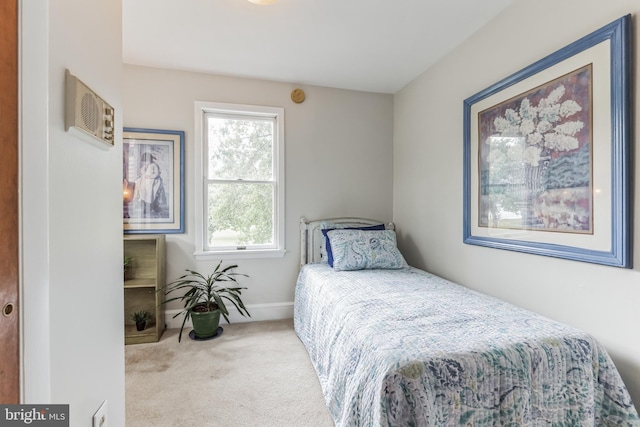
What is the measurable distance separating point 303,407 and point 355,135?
8.49ft

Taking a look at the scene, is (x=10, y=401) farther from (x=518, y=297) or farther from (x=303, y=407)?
(x=518, y=297)

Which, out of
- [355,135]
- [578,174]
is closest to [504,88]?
[578,174]

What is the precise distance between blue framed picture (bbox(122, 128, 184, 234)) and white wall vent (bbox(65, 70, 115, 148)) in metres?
1.96

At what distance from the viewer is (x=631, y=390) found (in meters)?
1.40

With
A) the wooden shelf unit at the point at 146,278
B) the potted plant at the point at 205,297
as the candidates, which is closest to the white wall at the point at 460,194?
the potted plant at the point at 205,297

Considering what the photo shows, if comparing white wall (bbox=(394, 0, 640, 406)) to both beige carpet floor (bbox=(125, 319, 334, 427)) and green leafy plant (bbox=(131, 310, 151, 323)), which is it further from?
green leafy plant (bbox=(131, 310, 151, 323))

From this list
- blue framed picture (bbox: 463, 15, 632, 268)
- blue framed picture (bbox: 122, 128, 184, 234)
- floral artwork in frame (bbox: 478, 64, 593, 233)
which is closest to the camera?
blue framed picture (bbox: 463, 15, 632, 268)

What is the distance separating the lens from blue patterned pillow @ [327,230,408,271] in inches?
105

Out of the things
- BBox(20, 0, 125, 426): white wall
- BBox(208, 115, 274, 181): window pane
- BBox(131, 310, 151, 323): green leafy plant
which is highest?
BBox(208, 115, 274, 181): window pane

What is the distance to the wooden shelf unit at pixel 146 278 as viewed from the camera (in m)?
2.68

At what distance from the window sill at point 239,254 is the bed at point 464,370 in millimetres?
1443

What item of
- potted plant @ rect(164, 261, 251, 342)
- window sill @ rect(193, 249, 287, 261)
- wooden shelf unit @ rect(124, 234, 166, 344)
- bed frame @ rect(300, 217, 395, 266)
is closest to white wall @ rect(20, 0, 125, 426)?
potted plant @ rect(164, 261, 251, 342)

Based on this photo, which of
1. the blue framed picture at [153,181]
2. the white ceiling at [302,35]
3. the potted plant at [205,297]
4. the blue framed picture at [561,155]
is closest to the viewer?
the blue framed picture at [561,155]

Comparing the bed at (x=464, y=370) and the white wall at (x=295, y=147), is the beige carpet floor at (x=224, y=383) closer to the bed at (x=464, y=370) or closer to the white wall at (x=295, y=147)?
the bed at (x=464, y=370)
